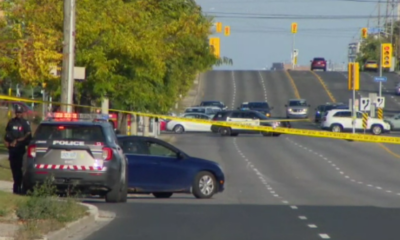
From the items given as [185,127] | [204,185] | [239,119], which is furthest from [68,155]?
[185,127]

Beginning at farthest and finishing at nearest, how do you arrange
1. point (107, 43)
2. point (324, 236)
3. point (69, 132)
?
1. point (107, 43)
2. point (69, 132)
3. point (324, 236)

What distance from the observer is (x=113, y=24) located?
27719 millimetres

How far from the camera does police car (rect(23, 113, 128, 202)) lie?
16.5 m

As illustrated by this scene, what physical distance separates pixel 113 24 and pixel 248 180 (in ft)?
21.8

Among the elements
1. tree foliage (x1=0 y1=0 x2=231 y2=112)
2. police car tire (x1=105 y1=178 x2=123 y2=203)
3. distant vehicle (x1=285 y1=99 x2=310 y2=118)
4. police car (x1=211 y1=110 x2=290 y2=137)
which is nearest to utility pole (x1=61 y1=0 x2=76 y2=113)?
tree foliage (x1=0 y1=0 x2=231 y2=112)

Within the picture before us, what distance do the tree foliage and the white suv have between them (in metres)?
27.0

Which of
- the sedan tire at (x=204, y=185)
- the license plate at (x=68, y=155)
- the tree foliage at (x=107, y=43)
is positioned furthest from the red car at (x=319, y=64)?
the license plate at (x=68, y=155)

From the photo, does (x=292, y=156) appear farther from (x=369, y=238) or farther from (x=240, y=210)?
(x=369, y=238)

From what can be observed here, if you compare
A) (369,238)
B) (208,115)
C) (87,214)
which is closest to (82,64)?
(87,214)

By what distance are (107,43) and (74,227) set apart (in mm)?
14807

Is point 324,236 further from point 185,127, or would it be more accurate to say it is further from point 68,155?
point 185,127

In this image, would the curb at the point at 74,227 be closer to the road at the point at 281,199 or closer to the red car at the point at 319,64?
the road at the point at 281,199

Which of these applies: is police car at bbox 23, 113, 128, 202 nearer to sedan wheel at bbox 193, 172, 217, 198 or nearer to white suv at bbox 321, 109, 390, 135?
sedan wheel at bbox 193, 172, 217, 198

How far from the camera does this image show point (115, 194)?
17.3 m
